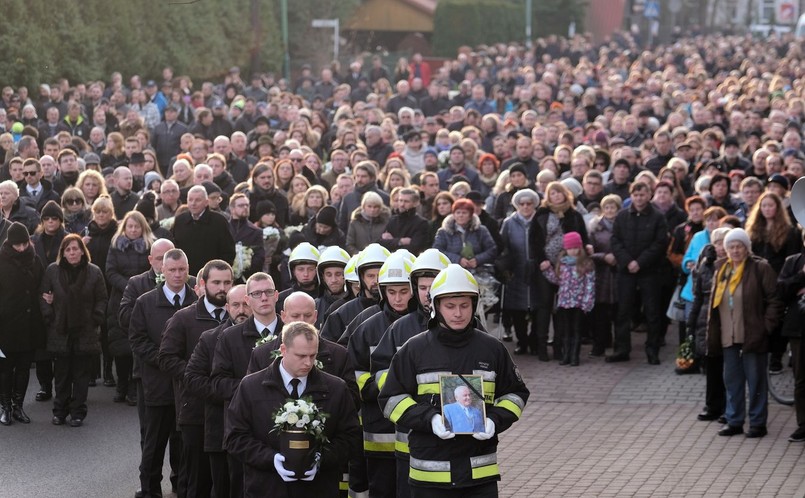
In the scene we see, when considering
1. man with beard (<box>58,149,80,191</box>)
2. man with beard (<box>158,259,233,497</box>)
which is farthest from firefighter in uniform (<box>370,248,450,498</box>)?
man with beard (<box>58,149,80,191</box>)

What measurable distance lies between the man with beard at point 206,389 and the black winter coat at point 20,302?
454 cm

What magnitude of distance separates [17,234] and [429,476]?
23.5 ft

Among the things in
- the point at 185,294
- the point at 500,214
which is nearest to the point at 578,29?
the point at 500,214

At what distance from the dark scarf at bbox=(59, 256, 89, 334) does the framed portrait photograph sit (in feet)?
22.3

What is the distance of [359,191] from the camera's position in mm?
18406

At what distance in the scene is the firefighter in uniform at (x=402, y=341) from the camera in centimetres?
918

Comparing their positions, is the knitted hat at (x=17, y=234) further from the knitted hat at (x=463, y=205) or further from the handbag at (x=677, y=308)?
the handbag at (x=677, y=308)

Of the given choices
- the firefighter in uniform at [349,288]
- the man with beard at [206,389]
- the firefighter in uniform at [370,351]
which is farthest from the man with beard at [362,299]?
the firefighter in uniform at [370,351]

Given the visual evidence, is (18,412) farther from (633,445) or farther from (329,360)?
(329,360)

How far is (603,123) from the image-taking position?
86.6 ft

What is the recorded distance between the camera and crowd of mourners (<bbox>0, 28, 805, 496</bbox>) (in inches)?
468

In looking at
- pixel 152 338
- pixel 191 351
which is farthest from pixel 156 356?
pixel 191 351

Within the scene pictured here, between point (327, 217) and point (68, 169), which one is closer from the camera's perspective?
point (327, 217)

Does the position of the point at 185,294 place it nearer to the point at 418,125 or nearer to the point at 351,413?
the point at 351,413
